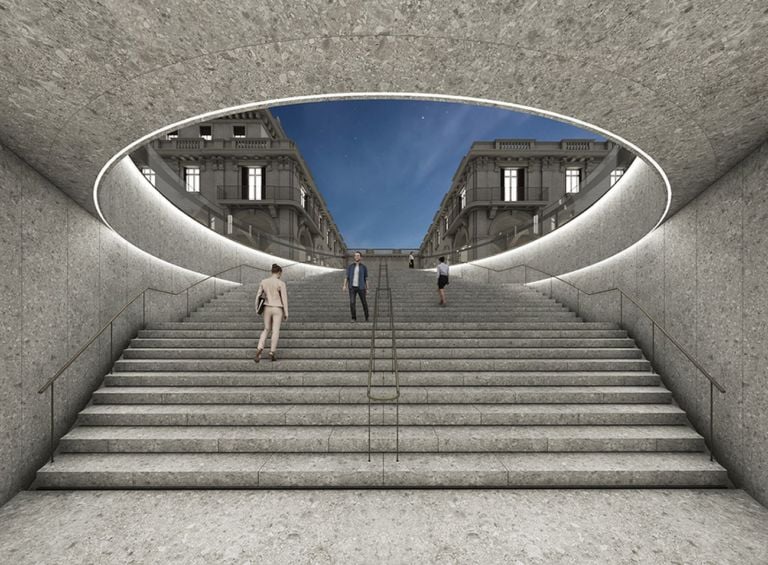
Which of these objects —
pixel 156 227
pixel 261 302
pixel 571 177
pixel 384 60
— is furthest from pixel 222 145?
pixel 571 177

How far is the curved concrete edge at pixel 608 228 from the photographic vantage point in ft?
18.1

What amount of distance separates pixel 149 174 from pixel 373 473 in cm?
722

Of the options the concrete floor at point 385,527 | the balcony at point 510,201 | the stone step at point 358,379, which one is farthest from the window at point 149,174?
the balcony at point 510,201

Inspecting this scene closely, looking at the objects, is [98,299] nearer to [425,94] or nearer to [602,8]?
[425,94]

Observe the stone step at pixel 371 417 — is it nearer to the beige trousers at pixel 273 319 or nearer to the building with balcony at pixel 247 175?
the beige trousers at pixel 273 319

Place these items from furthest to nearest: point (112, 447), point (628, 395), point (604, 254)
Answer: point (604, 254), point (628, 395), point (112, 447)

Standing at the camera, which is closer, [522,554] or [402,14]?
[402,14]

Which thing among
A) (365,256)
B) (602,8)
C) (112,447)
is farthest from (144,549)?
(365,256)

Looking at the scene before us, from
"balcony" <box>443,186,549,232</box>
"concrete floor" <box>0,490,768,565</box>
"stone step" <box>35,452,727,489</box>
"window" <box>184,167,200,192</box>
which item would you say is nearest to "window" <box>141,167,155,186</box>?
"stone step" <box>35,452,727,489</box>

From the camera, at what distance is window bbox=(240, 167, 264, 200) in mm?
21750

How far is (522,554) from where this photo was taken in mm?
2590

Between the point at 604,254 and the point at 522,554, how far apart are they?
660 cm

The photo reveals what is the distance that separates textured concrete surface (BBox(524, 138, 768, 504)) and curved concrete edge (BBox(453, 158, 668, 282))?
515mm

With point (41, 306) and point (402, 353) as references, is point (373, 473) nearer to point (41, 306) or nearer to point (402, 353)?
point (402, 353)
